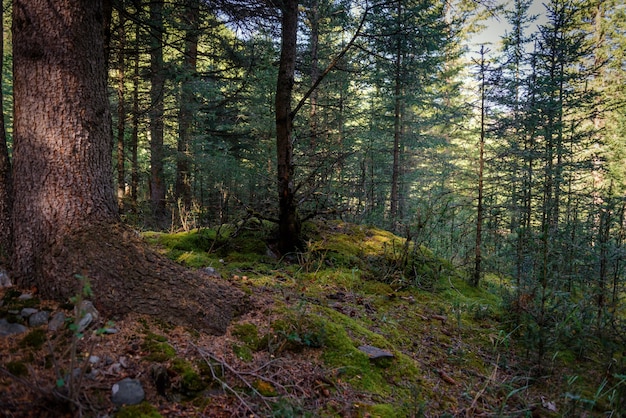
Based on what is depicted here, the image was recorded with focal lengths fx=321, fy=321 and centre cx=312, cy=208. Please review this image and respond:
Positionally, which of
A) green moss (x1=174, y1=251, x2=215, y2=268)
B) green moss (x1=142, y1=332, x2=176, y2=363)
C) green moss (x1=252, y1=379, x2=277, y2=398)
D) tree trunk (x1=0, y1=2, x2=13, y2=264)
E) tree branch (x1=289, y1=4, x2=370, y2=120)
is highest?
tree branch (x1=289, y1=4, x2=370, y2=120)

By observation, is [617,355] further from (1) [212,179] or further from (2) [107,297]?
(1) [212,179]

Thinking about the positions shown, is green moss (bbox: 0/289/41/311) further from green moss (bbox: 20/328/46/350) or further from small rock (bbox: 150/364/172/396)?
small rock (bbox: 150/364/172/396)

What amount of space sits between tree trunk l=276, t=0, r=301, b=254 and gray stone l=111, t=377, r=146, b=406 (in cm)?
402

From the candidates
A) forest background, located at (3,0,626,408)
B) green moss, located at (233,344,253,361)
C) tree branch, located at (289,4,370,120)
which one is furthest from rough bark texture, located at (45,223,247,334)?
tree branch, located at (289,4,370,120)

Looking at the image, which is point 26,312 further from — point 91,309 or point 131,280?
point 131,280

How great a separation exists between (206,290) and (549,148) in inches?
499

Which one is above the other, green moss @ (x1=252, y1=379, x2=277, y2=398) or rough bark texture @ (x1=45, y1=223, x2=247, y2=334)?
rough bark texture @ (x1=45, y1=223, x2=247, y2=334)

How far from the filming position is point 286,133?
221 inches

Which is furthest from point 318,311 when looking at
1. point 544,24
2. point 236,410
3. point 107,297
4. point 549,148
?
point 544,24

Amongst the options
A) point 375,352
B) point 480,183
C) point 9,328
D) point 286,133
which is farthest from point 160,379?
point 480,183

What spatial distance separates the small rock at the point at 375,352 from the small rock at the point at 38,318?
2.57m

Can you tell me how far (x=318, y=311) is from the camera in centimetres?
371

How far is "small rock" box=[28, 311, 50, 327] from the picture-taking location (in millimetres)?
2184

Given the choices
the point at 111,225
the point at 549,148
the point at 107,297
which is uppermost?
the point at 549,148
